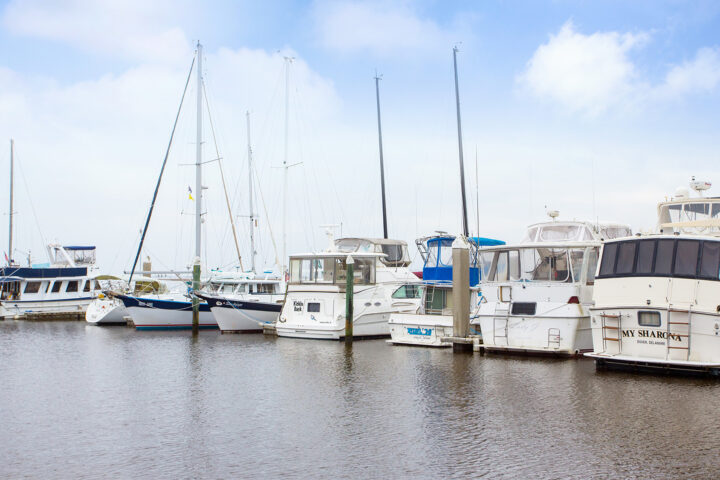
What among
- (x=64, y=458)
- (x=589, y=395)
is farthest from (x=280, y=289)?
(x=64, y=458)

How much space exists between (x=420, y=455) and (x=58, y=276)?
4094 centimetres

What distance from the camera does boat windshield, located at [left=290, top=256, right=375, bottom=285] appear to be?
87.4 feet

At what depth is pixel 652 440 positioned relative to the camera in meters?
10.4

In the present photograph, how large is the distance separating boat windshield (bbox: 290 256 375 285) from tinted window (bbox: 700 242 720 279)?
1383 cm

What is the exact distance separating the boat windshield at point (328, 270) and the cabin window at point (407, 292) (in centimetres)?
121

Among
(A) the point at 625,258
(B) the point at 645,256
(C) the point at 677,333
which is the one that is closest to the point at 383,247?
(A) the point at 625,258

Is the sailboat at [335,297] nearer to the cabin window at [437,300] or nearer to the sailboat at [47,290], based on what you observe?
the cabin window at [437,300]

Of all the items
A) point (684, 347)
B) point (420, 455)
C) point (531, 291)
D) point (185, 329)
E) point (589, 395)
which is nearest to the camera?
point (420, 455)

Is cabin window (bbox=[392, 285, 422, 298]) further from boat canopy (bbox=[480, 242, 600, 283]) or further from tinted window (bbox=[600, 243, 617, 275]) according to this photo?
tinted window (bbox=[600, 243, 617, 275])

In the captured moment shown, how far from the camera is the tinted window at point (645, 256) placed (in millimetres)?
16081

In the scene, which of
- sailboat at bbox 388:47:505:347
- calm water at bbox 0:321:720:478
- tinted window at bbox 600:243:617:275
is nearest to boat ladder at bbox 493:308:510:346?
calm water at bbox 0:321:720:478

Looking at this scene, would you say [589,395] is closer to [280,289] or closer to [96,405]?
[96,405]

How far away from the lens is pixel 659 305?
1560 centimetres

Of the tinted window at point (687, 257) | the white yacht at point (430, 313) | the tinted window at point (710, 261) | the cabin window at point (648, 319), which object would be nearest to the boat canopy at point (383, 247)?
the white yacht at point (430, 313)
